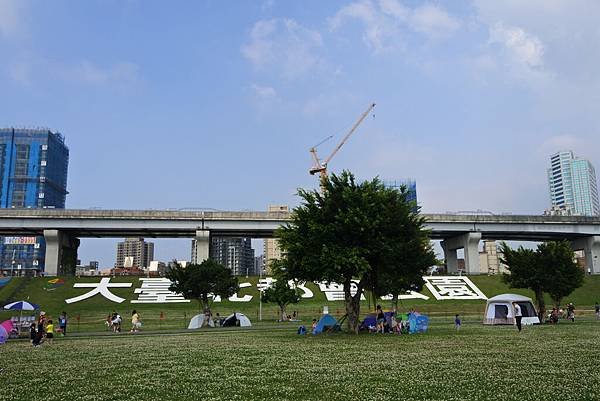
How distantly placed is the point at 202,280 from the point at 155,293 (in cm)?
2532

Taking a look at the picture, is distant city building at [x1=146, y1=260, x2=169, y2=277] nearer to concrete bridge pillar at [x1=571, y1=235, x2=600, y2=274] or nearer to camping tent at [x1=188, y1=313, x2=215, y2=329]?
camping tent at [x1=188, y1=313, x2=215, y2=329]

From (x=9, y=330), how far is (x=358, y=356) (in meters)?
31.1

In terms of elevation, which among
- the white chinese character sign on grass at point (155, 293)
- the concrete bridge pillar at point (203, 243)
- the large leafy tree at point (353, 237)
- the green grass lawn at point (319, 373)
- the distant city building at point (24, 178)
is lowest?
the green grass lawn at point (319, 373)

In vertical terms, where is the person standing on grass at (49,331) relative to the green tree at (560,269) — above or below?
below

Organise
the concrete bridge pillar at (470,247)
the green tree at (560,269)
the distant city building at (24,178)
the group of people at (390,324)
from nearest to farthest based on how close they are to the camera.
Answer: the group of people at (390,324)
the green tree at (560,269)
the concrete bridge pillar at (470,247)
the distant city building at (24,178)

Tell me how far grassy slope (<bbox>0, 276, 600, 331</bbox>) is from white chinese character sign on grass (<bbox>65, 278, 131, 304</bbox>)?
103 centimetres

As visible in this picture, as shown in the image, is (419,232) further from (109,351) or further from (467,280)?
(467,280)

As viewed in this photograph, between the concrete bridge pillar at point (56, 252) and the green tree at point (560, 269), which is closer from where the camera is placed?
the green tree at point (560, 269)

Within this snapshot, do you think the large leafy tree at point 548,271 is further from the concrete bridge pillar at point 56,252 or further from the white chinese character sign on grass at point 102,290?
the concrete bridge pillar at point 56,252

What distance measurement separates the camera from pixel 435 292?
82.8 meters

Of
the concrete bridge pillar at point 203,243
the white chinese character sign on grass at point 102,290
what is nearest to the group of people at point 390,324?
the white chinese character sign on grass at point 102,290

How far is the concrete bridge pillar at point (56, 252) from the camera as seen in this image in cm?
9500

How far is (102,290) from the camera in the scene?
8019 cm

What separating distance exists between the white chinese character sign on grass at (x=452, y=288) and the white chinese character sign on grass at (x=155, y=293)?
39.8 meters
